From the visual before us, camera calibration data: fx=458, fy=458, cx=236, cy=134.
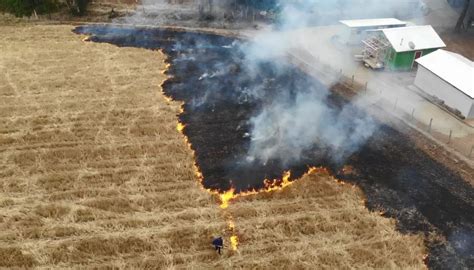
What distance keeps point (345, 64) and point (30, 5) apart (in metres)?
28.8

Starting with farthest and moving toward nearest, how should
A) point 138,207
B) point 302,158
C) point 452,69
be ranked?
point 452,69
point 302,158
point 138,207

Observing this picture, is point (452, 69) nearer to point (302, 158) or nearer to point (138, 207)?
point (302, 158)

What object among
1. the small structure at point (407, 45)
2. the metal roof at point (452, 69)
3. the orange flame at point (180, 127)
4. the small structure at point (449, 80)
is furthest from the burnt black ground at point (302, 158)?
the small structure at point (407, 45)

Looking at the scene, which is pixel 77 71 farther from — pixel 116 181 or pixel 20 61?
pixel 116 181

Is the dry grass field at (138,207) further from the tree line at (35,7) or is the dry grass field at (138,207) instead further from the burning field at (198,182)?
the tree line at (35,7)

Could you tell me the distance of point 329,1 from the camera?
146 ft

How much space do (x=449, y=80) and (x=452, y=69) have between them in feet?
3.97

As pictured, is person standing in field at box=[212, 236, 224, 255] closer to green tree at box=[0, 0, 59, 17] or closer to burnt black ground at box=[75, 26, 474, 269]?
burnt black ground at box=[75, 26, 474, 269]

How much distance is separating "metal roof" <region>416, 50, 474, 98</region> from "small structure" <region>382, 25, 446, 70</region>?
2.46 m

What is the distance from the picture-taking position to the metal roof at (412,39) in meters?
33.6

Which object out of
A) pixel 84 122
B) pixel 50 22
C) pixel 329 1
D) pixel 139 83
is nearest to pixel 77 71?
pixel 139 83

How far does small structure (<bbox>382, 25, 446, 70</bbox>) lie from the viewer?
33.6 m

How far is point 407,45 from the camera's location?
3366 centimetres

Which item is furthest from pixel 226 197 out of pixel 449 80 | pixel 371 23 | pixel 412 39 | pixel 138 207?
pixel 371 23
